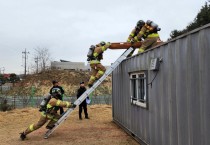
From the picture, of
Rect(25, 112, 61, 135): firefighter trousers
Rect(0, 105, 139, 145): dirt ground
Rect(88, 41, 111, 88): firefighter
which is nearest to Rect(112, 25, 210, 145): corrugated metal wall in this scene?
Rect(0, 105, 139, 145): dirt ground

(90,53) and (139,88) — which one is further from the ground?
(90,53)

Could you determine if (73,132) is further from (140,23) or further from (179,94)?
(179,94)

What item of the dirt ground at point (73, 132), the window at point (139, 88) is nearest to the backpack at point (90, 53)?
the window at point (139, 88)

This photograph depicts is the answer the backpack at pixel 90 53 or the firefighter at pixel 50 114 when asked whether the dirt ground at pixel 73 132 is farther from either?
the backpack at pixel 90 53

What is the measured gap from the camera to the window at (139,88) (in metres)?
8.58

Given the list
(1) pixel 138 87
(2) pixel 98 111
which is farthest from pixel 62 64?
(1) pixel 138 87

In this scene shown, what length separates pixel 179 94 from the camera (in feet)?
18.7

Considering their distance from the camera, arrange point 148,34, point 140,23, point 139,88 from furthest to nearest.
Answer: point 140,23 → point 148,34 → point 139,88

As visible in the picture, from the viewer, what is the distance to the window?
338 inches

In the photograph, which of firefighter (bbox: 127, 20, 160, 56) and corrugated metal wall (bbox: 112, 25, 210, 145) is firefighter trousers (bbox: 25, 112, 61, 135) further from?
firefighter (bbox: 127, 20, 160, 56)

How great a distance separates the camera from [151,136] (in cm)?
790

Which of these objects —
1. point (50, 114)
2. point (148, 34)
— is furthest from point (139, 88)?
point (50, 114)

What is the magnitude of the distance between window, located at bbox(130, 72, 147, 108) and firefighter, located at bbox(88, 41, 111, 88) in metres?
2.14

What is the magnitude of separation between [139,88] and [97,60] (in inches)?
130
